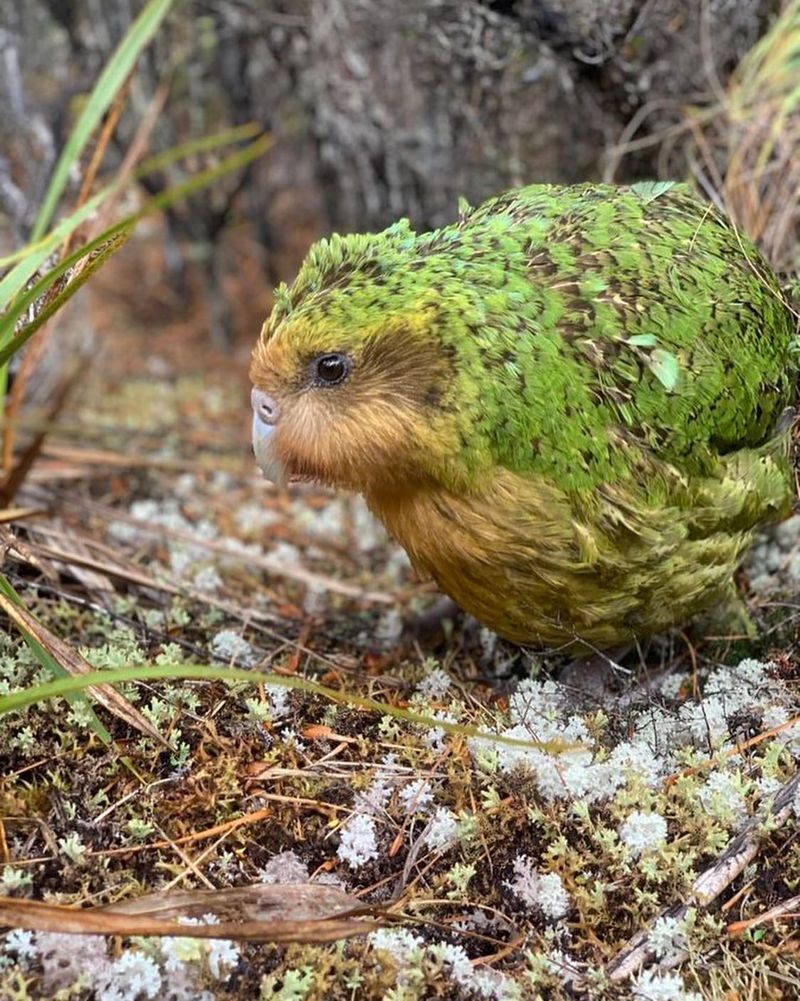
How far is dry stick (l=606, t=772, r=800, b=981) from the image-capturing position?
197 centimetres

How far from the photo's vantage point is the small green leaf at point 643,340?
2277mm

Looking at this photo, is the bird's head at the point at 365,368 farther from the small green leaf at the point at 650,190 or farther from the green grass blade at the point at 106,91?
the green grass blade at the point at 106,91

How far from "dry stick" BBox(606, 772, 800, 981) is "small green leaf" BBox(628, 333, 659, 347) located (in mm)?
1035

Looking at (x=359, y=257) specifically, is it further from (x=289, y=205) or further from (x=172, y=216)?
(x=289, y=205)

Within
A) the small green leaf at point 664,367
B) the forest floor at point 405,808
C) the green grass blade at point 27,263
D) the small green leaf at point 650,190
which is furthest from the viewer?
the small green leaf at point 650,190

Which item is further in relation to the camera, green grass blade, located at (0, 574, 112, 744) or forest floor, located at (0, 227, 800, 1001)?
green grass blade, located at (0, 574, 112, 744)

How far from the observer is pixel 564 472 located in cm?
226

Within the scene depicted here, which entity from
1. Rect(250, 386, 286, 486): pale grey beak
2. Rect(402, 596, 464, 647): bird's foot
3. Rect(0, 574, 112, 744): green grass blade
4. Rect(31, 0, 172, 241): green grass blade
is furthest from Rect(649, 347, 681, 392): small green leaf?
Rect(31, 0, 172, 241): green grass blade

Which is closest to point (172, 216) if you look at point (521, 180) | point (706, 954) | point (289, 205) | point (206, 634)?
point (289, 205)

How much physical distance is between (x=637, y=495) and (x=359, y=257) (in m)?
0.84

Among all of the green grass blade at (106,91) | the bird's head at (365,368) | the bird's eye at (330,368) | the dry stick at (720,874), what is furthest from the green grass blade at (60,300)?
the dry stick at (720,874)

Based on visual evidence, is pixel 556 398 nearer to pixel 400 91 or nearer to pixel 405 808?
pixel 405 808

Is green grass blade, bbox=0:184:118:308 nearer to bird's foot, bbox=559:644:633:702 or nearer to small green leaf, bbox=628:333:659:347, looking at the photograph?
small green leaf, bbox=628:333:659:347

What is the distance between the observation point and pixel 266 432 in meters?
2.34
